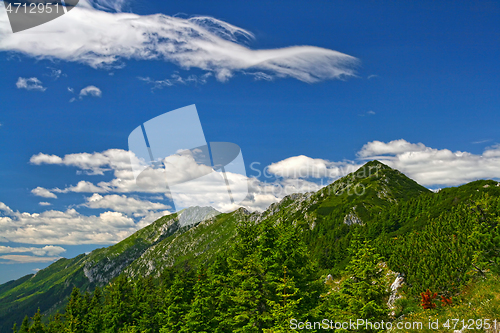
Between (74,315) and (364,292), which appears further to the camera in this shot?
(74,315)

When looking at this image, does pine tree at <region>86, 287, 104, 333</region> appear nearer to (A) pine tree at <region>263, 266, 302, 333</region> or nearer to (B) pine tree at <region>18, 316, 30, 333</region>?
(B) pine tree at <region>18, 316, 30, 333</region>

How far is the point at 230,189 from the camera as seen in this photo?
843 inches

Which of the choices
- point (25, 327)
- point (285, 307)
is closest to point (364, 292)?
point (285, 307)

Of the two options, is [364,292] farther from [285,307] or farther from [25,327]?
[25,327]

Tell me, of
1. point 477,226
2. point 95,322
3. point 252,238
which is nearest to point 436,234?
point 477,226

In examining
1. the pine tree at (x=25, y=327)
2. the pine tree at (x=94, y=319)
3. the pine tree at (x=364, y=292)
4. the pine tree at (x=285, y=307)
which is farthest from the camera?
the pine tree at (x=94, y=319)

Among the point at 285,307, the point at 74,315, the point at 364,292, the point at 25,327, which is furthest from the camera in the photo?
the point at 74,315

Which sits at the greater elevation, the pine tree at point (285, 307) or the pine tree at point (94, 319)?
the pine tree at point (285, 307)

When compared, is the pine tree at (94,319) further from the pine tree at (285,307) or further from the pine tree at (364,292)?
the pine tree at (364,292)

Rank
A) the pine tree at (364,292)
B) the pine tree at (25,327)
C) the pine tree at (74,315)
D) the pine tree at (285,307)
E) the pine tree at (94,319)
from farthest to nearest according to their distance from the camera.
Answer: the pine tree at (74,315)
the pine tree at (94,319)
the pine tree at (25,327)
the pine tree at (364,292)
the pine tree at (285,307)

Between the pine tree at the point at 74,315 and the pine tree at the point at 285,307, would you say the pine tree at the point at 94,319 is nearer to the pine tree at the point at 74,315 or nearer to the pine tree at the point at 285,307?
the pine tree at the point at 74,315

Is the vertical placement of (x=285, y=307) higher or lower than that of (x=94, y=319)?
higher

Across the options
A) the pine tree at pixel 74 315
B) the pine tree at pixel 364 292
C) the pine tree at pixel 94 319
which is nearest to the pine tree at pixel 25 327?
the pine tree at pixel 74 315

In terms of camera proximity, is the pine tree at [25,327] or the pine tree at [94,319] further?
the pine tree at [94,319]
